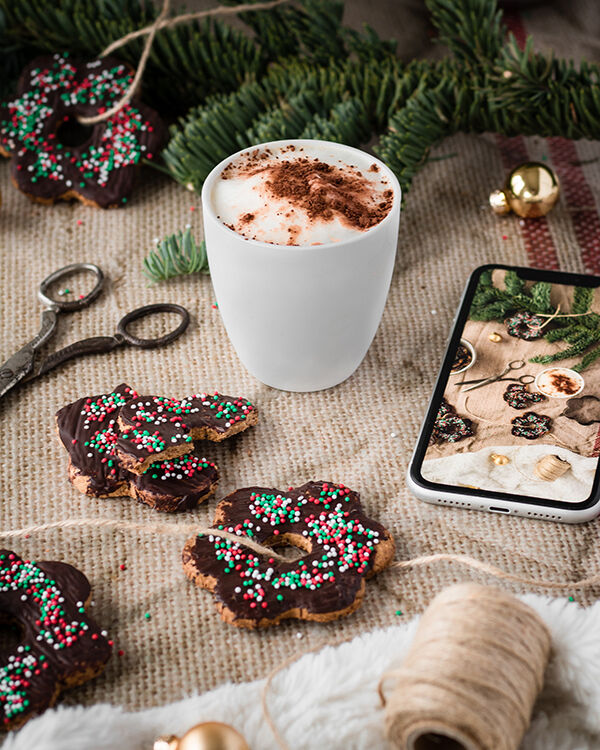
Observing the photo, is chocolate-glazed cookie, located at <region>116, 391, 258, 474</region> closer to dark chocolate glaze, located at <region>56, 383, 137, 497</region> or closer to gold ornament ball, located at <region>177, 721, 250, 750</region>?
dark chocolate glaze, located at <region>56, 383, 137, 497</region>

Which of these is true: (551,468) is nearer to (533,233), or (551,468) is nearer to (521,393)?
(521,393)

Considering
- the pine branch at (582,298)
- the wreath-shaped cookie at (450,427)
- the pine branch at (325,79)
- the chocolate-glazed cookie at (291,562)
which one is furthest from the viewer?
the pine branch at (325,79)

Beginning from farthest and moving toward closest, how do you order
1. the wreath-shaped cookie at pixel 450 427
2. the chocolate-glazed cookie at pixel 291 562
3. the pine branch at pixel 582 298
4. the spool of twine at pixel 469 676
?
the pine branch at pixel 582 298, the wreath-shaped cookie at pixel 450 427, the chocolate-glazed cookie at pixel 291 562, the spool of twine at pixel 469 676

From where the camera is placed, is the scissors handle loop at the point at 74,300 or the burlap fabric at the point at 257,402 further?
the scissors handle loop at the point at 74,300

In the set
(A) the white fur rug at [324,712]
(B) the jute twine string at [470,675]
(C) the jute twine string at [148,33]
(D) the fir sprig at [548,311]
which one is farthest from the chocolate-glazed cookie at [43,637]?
(C) the jute twine string at [148,33]

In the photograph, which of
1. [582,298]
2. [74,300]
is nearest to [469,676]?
[582,298]

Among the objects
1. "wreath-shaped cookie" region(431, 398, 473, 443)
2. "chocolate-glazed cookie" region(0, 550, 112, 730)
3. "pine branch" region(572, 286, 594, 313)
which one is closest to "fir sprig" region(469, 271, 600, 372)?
"pine branch" region(572, 286, 594, 313)

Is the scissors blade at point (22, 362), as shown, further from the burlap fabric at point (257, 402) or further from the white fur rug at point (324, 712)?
the white fur rug at point (324, 712)
